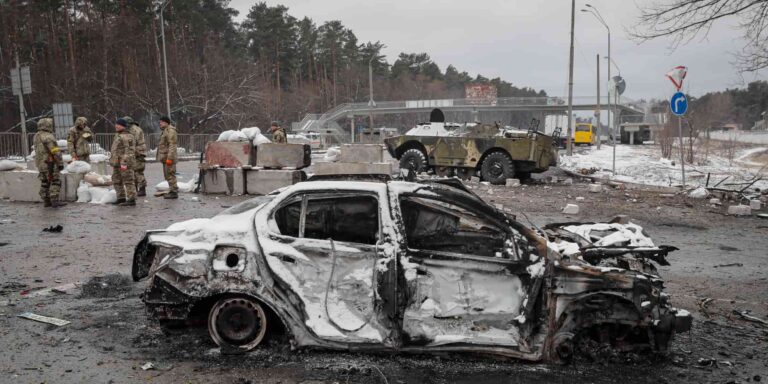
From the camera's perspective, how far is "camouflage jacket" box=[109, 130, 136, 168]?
35.8 feet

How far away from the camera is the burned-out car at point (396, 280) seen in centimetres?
377

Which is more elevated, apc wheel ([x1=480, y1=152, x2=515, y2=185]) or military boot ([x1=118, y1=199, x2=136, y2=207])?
apc wheel ([x1=480, y1=152, x2=515, y2=185])

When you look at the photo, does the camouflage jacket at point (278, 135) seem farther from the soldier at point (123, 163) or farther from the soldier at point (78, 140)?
the soldier at point (123, 163)

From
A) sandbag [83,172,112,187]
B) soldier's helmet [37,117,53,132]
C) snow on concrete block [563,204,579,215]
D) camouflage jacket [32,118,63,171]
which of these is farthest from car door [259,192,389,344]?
sandbag [83,172,112,187]

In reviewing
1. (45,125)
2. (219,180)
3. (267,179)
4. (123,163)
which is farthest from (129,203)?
(267,179)

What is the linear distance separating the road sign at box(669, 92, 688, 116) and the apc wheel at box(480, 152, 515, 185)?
4.47m

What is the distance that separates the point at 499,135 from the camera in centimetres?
1653

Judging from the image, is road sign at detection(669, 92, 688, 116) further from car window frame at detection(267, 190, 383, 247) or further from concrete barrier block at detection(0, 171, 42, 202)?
concrete barrier block at detection(0, 171, 42, 202)

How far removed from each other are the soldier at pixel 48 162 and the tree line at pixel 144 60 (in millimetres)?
23127

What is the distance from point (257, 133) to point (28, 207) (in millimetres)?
4942

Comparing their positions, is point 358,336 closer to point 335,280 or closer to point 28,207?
point 335,280

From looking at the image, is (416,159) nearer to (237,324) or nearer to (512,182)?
(512,182)

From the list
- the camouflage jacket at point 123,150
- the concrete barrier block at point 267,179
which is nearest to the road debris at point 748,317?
the concrete barrier block at point 267,179

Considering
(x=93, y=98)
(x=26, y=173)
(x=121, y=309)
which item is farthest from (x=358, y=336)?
(x=93, y=98)
